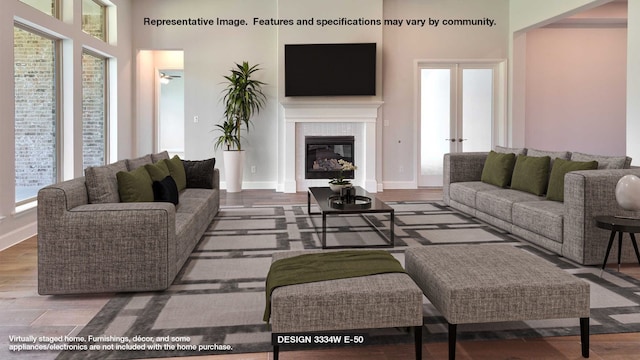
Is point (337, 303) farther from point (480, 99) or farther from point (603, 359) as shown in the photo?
point (480, 99)

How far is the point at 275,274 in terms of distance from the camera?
7.77 ft

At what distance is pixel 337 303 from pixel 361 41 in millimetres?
6921

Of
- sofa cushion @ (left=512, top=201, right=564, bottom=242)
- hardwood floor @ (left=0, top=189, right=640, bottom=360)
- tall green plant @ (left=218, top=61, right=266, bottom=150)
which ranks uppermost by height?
tall green plant @ (left=218, top=61, right=266, bottom=150)

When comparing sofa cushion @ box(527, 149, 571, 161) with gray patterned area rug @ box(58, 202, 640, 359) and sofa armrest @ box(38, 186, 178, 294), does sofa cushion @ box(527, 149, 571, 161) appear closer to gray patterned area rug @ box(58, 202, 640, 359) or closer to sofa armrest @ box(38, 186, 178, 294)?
gray patterned area rug @ box(58, 202, 640, 359)

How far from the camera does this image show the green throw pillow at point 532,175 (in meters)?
4.94

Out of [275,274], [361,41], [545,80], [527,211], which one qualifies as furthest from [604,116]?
[275,274]

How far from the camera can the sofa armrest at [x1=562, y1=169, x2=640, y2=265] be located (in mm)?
3629

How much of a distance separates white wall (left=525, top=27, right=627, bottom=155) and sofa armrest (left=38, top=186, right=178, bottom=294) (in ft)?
25.2

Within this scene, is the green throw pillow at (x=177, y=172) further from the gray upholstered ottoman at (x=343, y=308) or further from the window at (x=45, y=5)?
the gray upholstered ottoman at (x=343, y=308)

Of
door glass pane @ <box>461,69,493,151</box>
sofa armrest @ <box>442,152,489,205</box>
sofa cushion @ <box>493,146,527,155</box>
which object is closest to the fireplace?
door glass pane @ <box>461,69,493,151</box>

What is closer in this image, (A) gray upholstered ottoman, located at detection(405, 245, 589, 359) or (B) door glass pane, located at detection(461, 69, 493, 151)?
(A) gray upholstered ottoman, located at detection(405, 245, 589, 359)

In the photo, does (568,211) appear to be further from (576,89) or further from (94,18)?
(94,18)

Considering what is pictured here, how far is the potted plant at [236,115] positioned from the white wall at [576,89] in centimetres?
497

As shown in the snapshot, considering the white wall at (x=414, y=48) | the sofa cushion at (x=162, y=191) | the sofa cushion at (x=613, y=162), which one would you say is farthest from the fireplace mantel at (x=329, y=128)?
the sofa cushion at (x=613, y=162)
